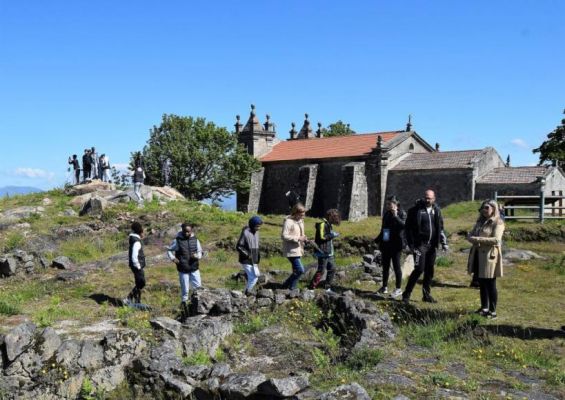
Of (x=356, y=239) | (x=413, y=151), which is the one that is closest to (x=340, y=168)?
(x=413, y=151)

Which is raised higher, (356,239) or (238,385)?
(356,239)

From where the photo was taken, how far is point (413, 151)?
4081cm

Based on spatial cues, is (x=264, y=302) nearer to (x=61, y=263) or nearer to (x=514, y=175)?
(x=61, y=263)

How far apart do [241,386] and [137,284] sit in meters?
5.59

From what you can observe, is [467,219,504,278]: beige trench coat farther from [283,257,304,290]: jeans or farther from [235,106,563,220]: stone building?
[235,106,563,220]: stone building

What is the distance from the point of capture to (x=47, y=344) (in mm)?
7828

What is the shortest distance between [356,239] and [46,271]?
9.47m

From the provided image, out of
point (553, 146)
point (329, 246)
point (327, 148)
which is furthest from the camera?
point (553, 146)

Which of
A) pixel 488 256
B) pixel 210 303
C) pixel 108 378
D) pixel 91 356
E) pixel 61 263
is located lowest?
pixel 108 378

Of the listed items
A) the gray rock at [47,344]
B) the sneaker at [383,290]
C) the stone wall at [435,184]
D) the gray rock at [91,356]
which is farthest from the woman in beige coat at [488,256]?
the stone wall at [435,184]

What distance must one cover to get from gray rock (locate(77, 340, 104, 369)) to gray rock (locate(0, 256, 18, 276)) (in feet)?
28.1

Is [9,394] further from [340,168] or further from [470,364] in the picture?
[340,168]

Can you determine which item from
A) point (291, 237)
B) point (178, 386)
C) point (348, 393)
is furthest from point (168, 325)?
point (348, 393)

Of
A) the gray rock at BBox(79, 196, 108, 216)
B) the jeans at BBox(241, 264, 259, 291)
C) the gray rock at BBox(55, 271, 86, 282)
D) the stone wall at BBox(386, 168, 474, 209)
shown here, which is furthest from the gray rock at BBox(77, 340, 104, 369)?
the stone wall at BBox(386, 168, 474, 209)
